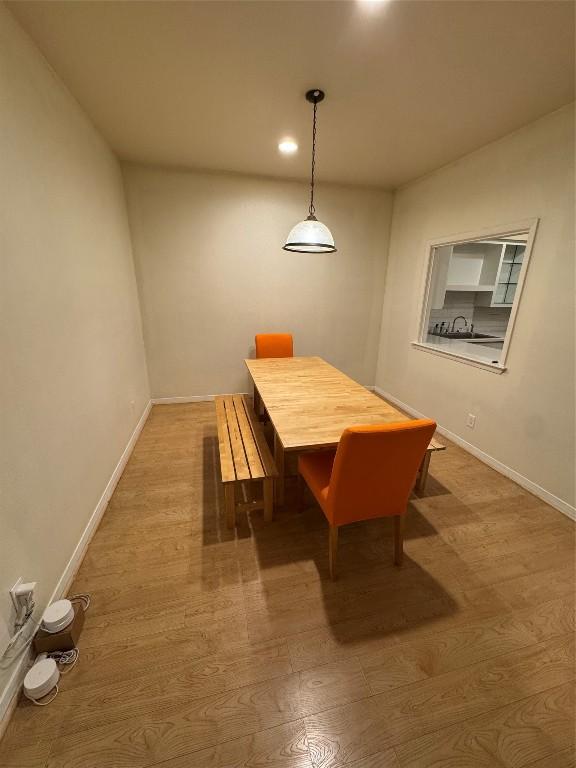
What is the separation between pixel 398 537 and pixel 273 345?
2.31 meters

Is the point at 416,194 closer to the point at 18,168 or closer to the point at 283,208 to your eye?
the point at 283,208

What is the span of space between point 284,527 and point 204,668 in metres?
0.81

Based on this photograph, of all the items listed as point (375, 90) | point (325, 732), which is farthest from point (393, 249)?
point (325, 732)

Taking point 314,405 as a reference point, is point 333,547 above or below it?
below

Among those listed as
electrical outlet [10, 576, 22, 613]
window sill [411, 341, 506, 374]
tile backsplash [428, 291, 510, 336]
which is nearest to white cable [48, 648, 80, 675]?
electrical outlet [10, 576, 22, 613]

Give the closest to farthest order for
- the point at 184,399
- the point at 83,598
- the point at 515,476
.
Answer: the point at 83,598 < the point at 515,476 < the point at 184,399

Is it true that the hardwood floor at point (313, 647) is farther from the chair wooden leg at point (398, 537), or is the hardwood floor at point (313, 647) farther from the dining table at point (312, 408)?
the dining table at point (312, 408)

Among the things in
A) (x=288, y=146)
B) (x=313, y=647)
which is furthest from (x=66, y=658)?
(x=288, y=146)

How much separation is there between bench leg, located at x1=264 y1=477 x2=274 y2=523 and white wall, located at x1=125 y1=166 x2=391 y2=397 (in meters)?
2.17

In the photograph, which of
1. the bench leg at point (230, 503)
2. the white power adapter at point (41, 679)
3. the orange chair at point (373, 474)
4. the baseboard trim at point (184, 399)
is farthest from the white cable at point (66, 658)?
the baseboard trim at point (184, 399)

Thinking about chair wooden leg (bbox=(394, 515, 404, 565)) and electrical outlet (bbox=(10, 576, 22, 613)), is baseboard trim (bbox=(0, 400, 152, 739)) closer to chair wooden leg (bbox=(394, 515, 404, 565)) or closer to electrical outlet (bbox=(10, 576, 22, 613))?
electrical outlet (bbox=(10, 576, 22, 613))

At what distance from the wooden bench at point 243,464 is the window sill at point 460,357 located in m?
1.99

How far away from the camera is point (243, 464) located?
1.85 m

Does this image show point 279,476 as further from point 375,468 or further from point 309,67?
point 309,67
